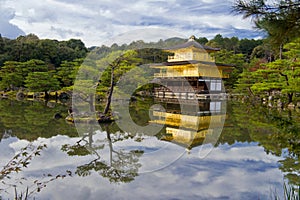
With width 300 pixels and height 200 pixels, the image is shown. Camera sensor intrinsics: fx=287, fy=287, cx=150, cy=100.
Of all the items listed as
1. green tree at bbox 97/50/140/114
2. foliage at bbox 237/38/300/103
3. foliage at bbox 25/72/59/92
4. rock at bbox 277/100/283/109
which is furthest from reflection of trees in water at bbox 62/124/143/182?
foliage at bbox 25/72/59/92

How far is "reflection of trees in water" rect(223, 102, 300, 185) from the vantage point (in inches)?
91.2

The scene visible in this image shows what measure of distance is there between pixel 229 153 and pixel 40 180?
3158mm

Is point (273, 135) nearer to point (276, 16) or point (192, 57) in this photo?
point (276, 16)

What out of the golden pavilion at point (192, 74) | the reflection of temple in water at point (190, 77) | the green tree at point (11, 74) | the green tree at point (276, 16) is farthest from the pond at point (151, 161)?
the green tree at point (11, 74)

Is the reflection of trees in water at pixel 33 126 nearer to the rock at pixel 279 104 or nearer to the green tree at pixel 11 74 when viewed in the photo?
the rock at pixel 279 104

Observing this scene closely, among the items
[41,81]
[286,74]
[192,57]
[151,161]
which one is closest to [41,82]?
[41,81]

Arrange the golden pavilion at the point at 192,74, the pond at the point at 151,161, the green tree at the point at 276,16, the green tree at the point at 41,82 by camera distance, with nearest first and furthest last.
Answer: the green tree at the point at 276,16 → the pond at the point at 151,161 → the green tree at the point at 41,82 → the golden pavilion at the point at 192,74

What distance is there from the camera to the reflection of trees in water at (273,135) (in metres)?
2.32

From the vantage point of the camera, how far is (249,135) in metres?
6.65

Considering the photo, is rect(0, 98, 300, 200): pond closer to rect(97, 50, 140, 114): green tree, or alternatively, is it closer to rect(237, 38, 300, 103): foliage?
rect(97, 50, 140, 114): green tree

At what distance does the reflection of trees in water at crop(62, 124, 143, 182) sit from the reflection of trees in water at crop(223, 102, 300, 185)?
187cm

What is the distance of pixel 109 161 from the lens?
439 cm

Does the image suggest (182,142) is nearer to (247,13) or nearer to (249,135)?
(249,135)

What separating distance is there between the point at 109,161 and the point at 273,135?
379cm
